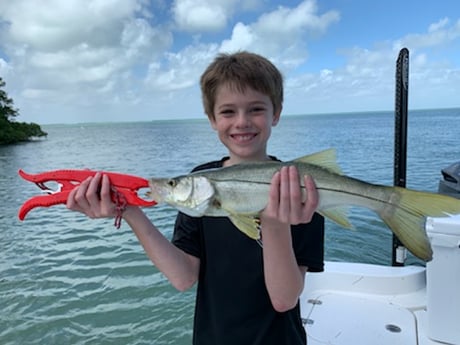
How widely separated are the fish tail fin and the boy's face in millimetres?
865

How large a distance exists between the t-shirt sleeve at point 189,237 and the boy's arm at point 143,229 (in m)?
0.05

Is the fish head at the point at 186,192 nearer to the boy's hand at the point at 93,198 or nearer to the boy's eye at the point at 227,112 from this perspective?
the boy's hand at the point at 93,198

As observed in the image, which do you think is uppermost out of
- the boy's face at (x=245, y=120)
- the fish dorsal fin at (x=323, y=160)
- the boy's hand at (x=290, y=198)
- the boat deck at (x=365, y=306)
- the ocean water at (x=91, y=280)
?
the boy's face at (x=245, y=120)

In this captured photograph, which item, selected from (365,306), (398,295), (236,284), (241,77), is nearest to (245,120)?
(241,77)

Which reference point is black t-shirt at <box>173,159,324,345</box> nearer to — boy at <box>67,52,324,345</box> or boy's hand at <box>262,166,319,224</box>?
boy at <box>67,52,324,345</box>

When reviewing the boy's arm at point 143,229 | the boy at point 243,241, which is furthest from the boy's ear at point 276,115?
the boy's arm at point 143,229

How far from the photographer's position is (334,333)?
11.7 feet

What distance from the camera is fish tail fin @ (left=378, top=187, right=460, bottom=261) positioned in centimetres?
158

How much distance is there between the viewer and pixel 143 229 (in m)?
1.93

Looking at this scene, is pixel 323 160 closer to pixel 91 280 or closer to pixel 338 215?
pixel 338 215

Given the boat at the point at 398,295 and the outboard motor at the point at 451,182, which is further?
the outboard motor at the point at 451,182

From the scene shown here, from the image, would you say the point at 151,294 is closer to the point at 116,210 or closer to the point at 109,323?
the point at 109,323

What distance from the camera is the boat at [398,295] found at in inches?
121

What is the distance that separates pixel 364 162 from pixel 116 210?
84.7 ft
